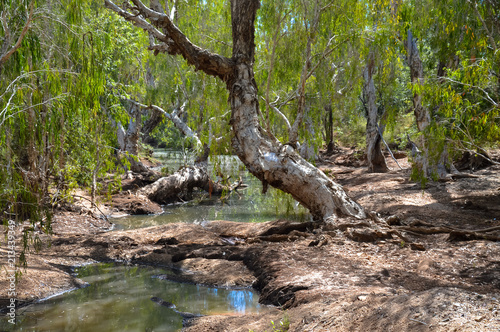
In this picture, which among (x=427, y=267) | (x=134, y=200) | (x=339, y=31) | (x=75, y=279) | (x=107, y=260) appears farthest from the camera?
(x=134, y=200)

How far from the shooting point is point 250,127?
7516 mm

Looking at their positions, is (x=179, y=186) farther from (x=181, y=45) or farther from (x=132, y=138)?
(x=181, y=45)

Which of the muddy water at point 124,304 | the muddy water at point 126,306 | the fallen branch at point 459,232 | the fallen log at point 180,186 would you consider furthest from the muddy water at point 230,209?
the muddy water at point 126,306

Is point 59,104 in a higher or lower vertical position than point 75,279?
higher

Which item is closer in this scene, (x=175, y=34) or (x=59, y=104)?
(x=59, y=104)

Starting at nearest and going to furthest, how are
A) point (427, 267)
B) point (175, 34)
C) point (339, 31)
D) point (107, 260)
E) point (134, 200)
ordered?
point (427, 267)
point (107, 260)
point (175, 34)
point (339, 31)
point (134, 200)

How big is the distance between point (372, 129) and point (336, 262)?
11.3 metres

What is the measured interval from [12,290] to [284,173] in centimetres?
425

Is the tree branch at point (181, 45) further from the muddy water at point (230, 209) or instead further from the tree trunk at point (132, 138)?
the tree trunk at point (132, 138)

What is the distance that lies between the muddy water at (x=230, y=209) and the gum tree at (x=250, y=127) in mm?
→ 1496

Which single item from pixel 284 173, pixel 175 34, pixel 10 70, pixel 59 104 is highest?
pixel 175 34

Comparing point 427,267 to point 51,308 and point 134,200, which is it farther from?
point 134,200

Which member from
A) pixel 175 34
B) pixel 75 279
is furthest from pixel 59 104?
pixel 175 34

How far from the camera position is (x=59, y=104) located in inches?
159
